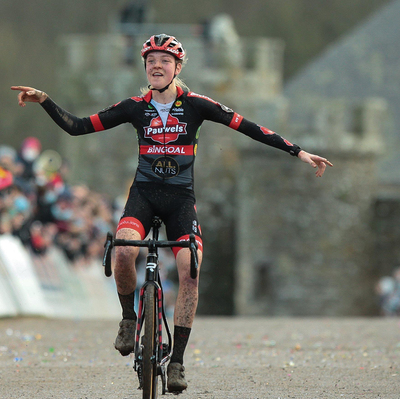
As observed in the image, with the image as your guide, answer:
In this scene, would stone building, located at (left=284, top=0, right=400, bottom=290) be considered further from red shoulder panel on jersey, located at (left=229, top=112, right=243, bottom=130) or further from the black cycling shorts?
the black cycling shorts

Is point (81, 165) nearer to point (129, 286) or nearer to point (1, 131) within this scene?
point (129, 286)

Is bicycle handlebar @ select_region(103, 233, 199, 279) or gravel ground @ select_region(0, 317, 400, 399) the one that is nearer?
bicycle handlebar @ select_region(103, 233, 199, 279)

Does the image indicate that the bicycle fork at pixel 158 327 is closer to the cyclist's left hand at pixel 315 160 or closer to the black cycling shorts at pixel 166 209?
the black cycling shorts at pixel 166 209

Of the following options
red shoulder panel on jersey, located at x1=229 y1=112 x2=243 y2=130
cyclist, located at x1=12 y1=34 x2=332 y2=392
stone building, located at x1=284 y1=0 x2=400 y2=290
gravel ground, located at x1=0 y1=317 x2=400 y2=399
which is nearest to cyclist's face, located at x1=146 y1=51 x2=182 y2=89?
cyclist, located at x1=12 y1=34 x2=332 y2=392

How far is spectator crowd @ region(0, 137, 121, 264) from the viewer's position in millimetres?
13008

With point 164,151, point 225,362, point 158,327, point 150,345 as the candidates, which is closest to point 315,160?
point 164,151

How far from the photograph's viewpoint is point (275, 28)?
219 ft

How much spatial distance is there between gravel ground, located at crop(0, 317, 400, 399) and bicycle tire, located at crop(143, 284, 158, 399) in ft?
2.61

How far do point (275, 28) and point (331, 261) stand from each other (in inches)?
1681

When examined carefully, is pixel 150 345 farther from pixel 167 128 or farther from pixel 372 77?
pixel 372 77

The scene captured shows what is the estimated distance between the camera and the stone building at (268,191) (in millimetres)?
26000

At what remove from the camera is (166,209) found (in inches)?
265

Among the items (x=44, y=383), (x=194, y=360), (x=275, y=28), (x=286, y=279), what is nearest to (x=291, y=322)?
(x=194, y=360)

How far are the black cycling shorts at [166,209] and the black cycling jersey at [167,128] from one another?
6cm
